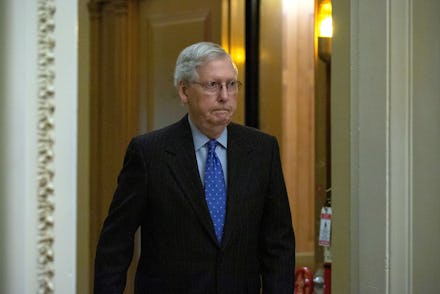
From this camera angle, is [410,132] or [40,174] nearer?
[40,174]

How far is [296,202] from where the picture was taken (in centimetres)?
545

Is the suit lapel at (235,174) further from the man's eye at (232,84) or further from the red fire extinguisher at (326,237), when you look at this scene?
the red fire extinguisher at (326,237)

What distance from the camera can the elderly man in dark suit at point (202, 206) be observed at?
2100mm

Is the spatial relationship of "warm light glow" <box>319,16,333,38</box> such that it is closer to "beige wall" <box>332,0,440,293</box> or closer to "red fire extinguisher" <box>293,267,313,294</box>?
"beige wall" <box>332,0,440,293</box>

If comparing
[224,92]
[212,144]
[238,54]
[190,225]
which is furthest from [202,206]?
[238,54]

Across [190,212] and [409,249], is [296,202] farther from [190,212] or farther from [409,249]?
[190,212]

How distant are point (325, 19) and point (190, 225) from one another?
63.4 inches


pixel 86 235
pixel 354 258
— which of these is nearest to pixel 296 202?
pixel 354 258

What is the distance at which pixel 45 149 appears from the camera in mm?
1408

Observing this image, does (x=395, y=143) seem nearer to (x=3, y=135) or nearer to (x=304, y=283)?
(x=304, y=283)

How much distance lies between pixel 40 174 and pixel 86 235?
10.1 inches

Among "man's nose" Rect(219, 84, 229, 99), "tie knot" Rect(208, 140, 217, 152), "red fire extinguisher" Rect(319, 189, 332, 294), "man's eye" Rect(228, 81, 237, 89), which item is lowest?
"red fire extinguisher" Rect(319, 189, 332, 294)

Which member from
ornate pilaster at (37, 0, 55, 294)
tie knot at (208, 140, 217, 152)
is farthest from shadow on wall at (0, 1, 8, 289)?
tie knot at (208, 140, 217, 152)

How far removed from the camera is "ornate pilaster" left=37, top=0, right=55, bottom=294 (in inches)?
55.1
